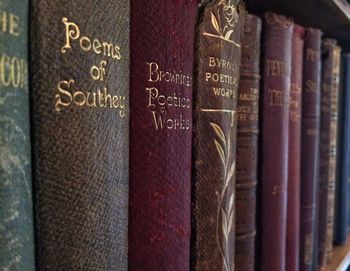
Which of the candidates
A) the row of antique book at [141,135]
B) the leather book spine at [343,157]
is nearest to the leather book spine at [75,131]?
the row of antique book at [141,135]

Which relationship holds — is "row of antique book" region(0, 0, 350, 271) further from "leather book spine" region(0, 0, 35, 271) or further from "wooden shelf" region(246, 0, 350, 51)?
"wooden shelf" region(246, 0, 350, 51)

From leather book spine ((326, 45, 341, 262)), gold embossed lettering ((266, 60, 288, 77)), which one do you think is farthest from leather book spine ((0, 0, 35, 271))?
leather book spine ((326, 45, 341, 262))

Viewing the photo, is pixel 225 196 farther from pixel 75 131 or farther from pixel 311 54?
pixel 311 54

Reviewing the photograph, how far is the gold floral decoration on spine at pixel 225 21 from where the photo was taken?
1.06 ft

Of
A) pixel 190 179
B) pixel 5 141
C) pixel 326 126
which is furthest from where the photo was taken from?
pixel 326 126

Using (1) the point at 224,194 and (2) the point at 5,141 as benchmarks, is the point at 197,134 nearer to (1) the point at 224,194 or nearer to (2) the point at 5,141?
(1) the point at 224,194

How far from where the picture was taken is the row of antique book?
207 millimetres

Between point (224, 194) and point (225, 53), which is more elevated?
point (225, 53)

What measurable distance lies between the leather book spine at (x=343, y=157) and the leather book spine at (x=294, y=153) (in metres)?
0.24

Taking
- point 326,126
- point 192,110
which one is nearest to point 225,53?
point 192,110

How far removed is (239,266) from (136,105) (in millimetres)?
226

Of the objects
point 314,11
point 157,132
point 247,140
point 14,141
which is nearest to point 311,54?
point 314,11

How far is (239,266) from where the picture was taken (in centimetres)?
41

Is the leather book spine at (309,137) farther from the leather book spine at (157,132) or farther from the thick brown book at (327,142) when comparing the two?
the leather book spine at (157,132)
